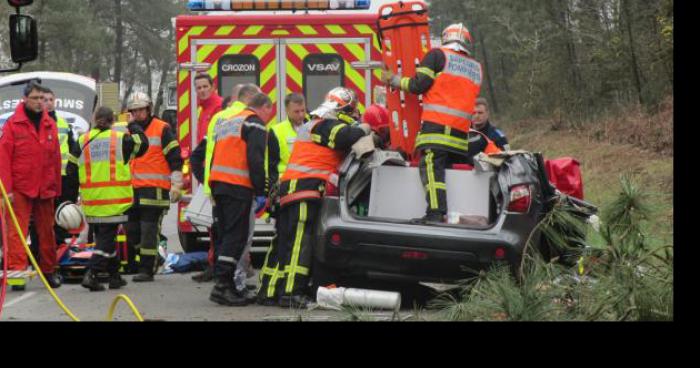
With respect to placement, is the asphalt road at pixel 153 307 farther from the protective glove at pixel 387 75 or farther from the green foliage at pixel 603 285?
the protective glove at pixel 387 75

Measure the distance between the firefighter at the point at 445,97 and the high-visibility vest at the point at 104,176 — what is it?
116 inches

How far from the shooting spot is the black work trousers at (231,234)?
9.48m

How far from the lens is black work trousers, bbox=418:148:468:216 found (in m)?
8.66

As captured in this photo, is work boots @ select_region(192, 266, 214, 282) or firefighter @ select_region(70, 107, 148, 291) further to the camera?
work boots @ select_region(192, 266, 214, 282)

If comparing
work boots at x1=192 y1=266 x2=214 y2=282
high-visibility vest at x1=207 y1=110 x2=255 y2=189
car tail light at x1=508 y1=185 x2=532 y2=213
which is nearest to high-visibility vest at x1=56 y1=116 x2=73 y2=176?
work boots at x1=192 y1=266 x2=214 y2=282

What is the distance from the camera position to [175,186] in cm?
1158

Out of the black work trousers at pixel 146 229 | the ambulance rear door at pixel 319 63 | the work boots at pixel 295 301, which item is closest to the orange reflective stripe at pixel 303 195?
the work boots at pixel 295 301

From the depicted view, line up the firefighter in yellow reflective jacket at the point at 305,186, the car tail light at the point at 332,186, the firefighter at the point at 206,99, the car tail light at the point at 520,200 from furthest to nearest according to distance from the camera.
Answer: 1. the firefighter at the point at 206,99
2. the firefighter in yellow reflective jacket at the point at 305,186
3. the car tail light at the point at 332,186
4. the car tail light at the point at 520,200

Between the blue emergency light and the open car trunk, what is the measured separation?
4.04 m

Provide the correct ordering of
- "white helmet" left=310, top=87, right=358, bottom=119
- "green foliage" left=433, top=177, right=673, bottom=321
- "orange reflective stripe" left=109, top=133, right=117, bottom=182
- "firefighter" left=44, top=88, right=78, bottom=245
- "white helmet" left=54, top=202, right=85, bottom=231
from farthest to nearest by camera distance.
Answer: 1. "firefighter" left=44, top=88, right=78, bottom=245
2. "white helmet" left=54, top=202, right=85, bottom=231
3. "orange reflective stripe" left=109, top=133, right=117, bottom=182
4. "white helmet" left=310, top=87, right=358, bottom=119
5. "green foliage" left=433, top=177, right=673, bottom=321

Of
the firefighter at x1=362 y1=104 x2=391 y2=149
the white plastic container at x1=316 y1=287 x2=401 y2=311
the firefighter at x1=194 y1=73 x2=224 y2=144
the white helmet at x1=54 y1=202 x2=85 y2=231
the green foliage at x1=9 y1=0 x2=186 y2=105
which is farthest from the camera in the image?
the green foliage at x1=9 y1=0 x2=186 y2=105

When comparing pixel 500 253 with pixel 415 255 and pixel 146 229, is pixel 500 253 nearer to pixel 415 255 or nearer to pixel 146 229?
pixel 415 255

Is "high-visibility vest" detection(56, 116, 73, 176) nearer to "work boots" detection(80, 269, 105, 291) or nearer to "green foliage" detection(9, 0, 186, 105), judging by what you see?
"work boots" detection(80, 269, 105, 291)
